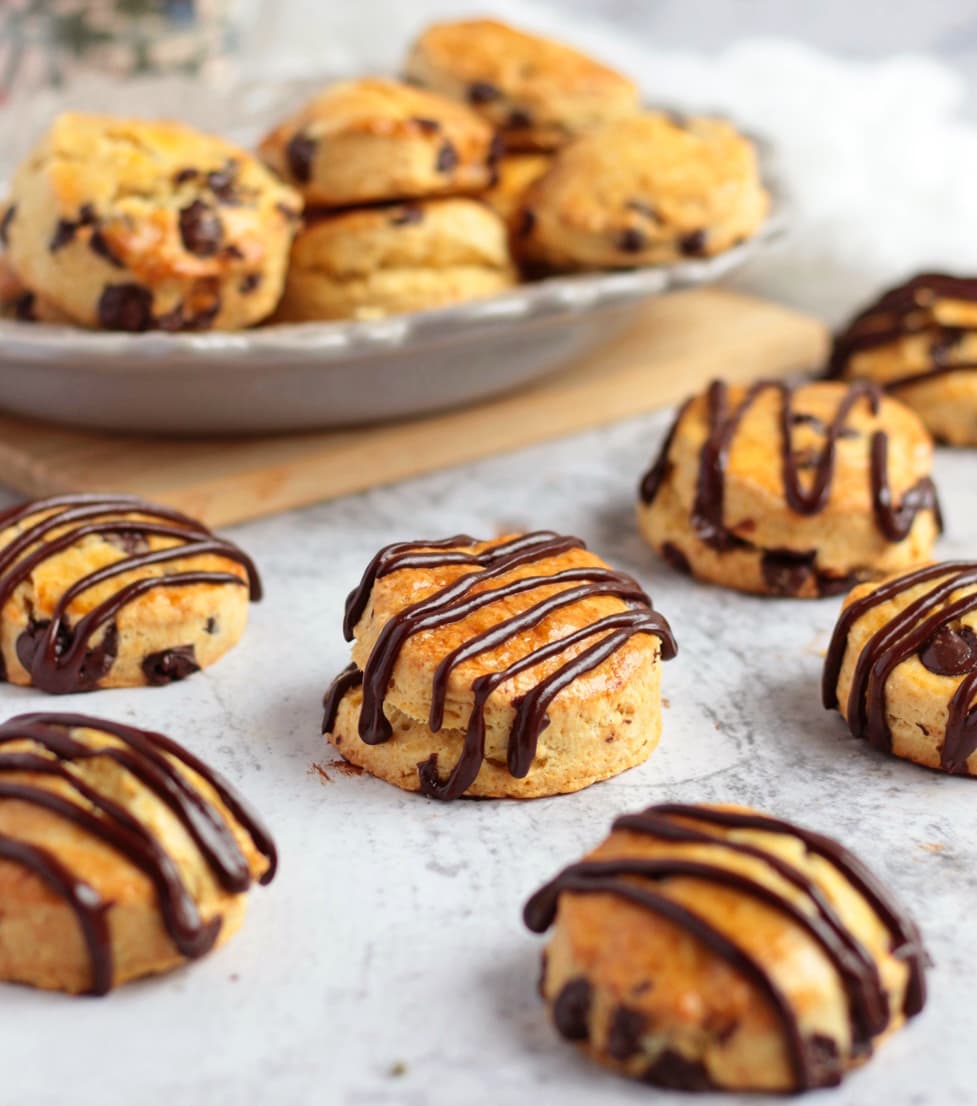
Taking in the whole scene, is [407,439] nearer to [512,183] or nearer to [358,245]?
[358,245]

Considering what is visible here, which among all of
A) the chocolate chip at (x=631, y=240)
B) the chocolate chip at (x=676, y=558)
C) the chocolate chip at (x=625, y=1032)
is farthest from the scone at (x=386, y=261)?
the chocolate chip at (x=625, y=1032)

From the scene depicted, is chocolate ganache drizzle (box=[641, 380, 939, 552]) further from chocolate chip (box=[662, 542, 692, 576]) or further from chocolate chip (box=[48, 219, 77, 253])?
chocolate chip (box=[48, 219, 77, 253])

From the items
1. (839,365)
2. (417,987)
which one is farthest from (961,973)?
(839,365)

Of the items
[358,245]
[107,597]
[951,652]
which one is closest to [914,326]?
[358,245]

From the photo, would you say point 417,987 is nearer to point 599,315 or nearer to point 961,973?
point 961,973

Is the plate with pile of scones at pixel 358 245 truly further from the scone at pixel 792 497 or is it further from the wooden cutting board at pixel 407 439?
the scone at pixel 792 497

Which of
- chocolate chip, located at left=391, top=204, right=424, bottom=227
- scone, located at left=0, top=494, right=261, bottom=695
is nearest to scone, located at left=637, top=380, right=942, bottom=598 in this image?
chocolate chip, located at left=391, top=204, right=424, bottom=227
